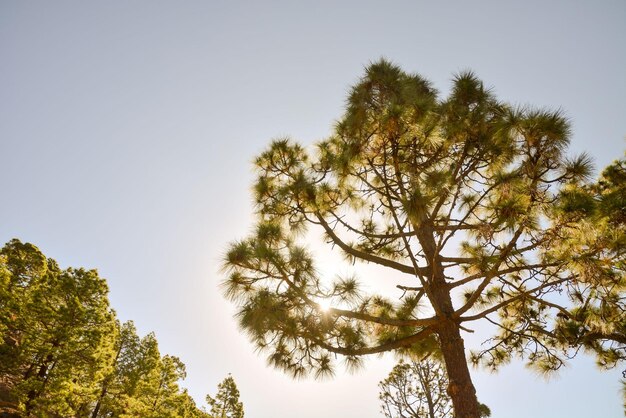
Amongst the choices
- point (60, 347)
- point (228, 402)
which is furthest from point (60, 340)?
point (228, 402)

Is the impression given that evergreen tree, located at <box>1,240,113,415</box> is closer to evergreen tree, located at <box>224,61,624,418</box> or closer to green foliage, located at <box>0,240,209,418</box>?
green foliage, located at <box>0,240,209,418</box>

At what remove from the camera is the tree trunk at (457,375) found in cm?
432

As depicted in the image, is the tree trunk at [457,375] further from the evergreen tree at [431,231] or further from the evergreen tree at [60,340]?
the evergreen tree at [60,340]

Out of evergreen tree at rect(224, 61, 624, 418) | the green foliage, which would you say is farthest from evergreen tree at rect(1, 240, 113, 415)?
evergreen tree at rect(224, 61, 624, 418)

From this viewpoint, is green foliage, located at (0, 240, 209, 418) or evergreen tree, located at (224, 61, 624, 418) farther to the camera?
green foliage, located at (0, 240, 209, 418)

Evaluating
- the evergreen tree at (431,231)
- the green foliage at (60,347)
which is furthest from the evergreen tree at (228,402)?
the evergreen tree at (431,231)

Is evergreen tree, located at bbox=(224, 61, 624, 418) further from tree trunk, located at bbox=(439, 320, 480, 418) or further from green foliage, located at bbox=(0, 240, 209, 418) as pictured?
green foliage, located at bbox=(0, 240, 209, 418)

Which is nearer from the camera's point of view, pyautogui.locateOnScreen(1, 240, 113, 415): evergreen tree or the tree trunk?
the tree trunk

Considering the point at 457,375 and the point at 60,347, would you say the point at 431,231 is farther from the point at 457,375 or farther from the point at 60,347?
the point at 60,347

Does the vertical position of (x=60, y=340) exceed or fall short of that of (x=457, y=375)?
it exceeds it

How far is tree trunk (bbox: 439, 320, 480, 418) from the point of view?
14.2ft

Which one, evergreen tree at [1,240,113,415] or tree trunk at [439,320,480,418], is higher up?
evergreen tree at [1,240,113,415]

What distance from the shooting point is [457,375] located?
15.1 ft

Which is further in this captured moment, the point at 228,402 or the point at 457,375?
the point at 228,402
